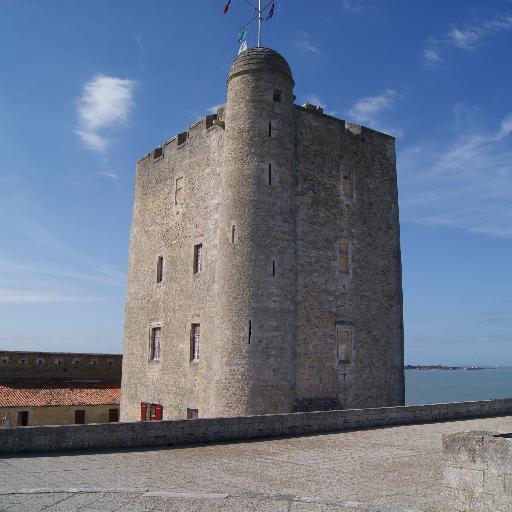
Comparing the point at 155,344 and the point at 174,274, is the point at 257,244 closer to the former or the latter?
the point at 174,274

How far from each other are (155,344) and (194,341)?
3.65 metres

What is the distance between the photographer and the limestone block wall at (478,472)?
19.9ft

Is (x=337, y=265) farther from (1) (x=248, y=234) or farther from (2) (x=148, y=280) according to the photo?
(2) (x=148, y=280)

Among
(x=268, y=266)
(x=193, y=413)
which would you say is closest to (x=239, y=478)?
(x=268, y=266)

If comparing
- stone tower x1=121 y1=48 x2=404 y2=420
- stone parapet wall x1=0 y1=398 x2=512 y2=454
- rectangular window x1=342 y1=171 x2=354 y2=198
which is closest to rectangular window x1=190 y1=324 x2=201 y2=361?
stone tower x1=121 y1=48 x2=404 y2=420

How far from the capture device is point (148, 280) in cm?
2470

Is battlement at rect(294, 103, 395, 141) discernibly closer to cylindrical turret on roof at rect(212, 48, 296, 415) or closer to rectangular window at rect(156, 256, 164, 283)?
cylindrical turret on roof at rect(212, 48, 296, 415)

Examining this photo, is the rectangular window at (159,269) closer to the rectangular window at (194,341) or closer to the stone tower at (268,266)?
the stone tower at (268,266)

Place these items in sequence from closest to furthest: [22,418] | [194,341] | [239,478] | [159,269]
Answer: [239,478], [194,341], [159,269], [22,418]

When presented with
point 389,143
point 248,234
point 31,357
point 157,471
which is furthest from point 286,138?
point 31,357

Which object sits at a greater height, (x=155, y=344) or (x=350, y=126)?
(x=350, y=126)

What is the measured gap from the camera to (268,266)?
59.6ft

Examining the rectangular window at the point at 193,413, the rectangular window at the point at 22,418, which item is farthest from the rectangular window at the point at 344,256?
the rectangular window at the point at 22,418

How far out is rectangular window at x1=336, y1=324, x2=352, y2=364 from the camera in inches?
792
